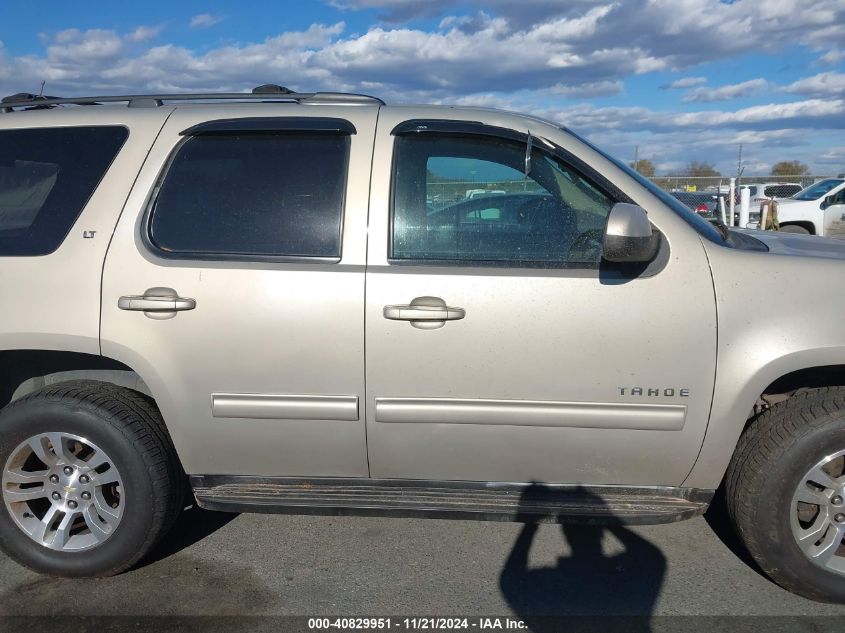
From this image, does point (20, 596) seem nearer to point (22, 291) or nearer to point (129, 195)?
point (22, 291)

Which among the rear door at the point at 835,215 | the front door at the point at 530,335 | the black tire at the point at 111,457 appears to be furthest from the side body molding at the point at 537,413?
the rear door at the point at 835,215

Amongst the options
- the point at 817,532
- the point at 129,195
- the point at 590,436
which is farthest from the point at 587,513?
the point at 129,195

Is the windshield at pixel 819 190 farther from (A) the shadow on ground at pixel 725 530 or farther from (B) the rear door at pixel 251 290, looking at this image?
(B) the rear door at pixel 251 290

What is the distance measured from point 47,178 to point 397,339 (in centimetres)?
178

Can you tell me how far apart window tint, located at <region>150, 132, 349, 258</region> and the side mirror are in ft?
3.52

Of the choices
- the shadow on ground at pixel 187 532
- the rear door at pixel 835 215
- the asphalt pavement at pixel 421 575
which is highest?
the rear door at pixel 835 215

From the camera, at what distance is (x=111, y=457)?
3.08 metres

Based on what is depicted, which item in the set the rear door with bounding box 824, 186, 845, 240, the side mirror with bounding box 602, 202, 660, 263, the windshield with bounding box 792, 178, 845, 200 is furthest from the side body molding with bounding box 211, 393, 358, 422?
the windshield with bounding box 792, 178, 845, 200

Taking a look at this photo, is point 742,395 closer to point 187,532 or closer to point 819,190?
point 187,532

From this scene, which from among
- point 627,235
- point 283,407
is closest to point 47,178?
point 283,407

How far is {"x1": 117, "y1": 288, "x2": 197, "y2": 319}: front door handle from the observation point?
2.96 m

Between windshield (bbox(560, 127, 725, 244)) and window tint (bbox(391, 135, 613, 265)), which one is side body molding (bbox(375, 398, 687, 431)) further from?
windshield (bbox(560, 127, 725, 244))

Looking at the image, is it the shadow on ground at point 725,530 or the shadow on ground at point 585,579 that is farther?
the shadow on ground at point 725,530

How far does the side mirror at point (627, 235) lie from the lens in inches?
106
